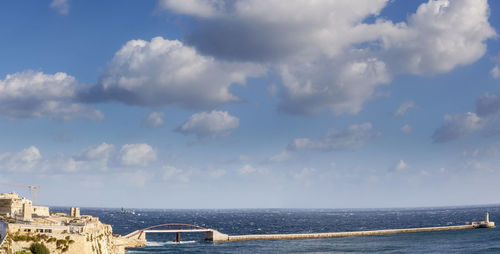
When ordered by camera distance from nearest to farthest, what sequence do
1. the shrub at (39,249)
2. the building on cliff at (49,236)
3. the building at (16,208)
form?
the shrub at (39,249) → the building on cliff at (49,236) → the building at (16,208)

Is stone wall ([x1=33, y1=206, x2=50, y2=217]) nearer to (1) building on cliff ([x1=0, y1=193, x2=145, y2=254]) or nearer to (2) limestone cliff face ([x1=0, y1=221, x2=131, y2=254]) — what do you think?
(1) building on cliff ([x1=0, y1=193, x2=145, y2=254])

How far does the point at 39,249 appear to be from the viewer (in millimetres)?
85062

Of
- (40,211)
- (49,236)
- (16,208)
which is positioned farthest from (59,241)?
(40,211)

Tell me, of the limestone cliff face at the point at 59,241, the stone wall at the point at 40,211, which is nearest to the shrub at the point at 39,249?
the limestone cliff face at the point at 59,241

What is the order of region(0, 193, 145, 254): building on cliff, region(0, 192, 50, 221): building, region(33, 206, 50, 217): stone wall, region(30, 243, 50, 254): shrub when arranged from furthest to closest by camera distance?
1. region(33, 206, 50, 217): stone wall
2. region(0, 192, 50, 221): building
3. region(0, 193, 145, 254): building on cliff
4. region(30, 243, 50, 254): shrub

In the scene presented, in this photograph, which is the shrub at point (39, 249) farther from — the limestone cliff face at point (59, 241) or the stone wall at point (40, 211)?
the stone wall at point (40, 211)

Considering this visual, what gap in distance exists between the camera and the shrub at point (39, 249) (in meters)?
84.8

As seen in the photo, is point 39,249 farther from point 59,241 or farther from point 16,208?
point 16,208

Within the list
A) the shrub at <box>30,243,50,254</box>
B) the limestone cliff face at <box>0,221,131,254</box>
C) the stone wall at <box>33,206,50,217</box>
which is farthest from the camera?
the stone wall at <box>33,206,50,217</box>

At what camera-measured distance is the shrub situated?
8481 cm

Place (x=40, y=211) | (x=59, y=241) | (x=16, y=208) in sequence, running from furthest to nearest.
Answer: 1. (x=40, y=211)
2. (x=16, y=208)
3. (x=59, y=241)

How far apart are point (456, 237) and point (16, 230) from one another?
14856cm

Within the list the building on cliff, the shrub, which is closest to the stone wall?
the building on cliff

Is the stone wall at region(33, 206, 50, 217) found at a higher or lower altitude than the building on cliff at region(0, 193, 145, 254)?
higher
